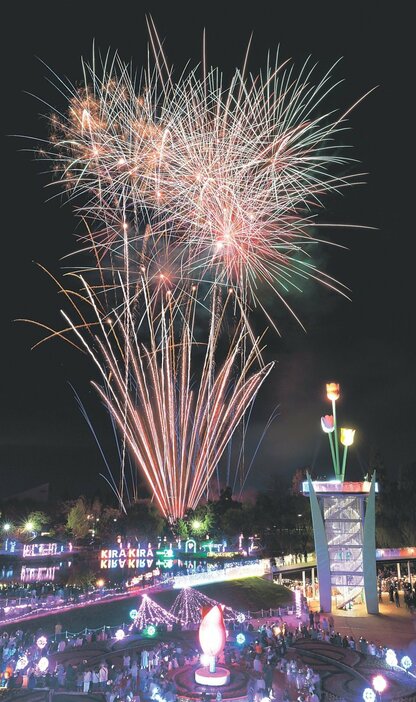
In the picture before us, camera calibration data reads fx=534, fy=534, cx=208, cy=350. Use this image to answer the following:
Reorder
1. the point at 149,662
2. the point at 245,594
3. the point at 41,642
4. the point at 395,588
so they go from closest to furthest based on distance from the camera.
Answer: the point at 149,662
the point at 41,642
the point at 245,594
the point at 395,588

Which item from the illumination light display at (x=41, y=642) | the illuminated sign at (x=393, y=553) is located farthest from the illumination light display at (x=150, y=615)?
the illuminated sign at (x=393, y=553)

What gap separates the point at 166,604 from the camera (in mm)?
33094

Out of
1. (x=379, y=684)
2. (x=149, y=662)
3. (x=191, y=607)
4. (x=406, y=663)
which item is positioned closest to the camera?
(x=379, y=684)

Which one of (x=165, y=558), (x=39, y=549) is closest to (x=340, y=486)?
(x=165, y=558)

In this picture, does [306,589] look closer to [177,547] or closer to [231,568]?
[231,568]

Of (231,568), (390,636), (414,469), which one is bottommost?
(390,636)

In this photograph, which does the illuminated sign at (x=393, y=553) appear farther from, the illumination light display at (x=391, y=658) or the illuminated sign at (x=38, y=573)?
the illuminated sign at (x=38, y=573)

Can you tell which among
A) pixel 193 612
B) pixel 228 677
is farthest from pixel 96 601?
pixel 228 677

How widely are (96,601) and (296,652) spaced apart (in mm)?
12228

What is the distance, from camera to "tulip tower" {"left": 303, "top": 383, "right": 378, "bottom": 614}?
3603cm

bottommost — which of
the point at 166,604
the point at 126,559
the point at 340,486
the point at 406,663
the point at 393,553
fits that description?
the point at 406,663

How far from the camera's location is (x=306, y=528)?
216ft

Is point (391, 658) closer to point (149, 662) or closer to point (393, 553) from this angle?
point (149, 662)

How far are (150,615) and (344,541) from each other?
15.0 metres
